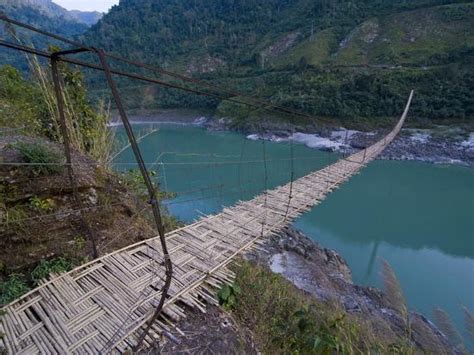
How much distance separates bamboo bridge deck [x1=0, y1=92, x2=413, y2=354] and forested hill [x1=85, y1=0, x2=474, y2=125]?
627 inches

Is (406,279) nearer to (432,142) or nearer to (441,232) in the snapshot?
(441,232)

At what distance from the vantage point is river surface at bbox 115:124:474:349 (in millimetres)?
5699

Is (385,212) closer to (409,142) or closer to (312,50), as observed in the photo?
(409,142)

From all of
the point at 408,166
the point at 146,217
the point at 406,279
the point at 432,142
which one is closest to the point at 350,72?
the point at 432,142

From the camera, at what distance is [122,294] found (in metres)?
1.63

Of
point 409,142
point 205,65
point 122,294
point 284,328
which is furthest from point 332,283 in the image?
point 205,65

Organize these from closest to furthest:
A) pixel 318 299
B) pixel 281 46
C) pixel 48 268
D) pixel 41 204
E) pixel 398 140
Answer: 1. pixel 48 268
2. pixel 41 204
3. pixel 318 299
4. pixel 398 140
5. pixel 281 46

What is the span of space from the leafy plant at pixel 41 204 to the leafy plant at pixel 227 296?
111 cm

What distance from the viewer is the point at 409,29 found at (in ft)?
76.7

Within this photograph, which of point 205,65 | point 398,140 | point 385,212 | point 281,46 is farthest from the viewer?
point 205,65

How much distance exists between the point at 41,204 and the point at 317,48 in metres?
27.7

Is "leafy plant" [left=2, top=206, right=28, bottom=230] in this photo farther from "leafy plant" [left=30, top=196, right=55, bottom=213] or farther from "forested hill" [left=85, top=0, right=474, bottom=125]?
"forested hill" [left=85, top=0, right=474, bottom=125]

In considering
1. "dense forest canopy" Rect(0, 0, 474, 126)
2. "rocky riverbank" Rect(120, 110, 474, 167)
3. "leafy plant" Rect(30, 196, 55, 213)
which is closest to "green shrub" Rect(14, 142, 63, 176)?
"leafy plant" Rect(30, 196, 55, 213)

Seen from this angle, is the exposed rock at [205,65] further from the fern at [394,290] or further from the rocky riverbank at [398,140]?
the fern at [394,290]
